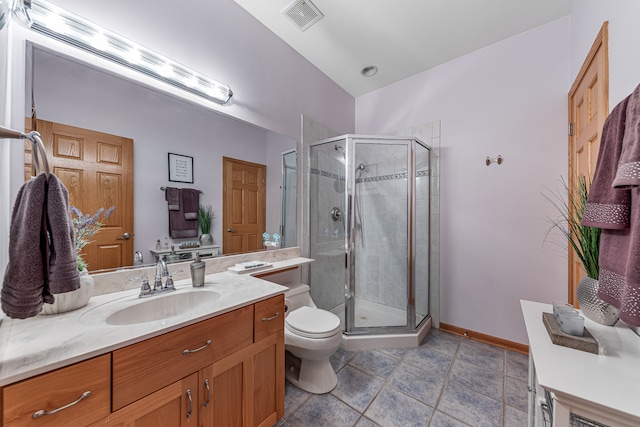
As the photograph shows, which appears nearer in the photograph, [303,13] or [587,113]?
[587,113]

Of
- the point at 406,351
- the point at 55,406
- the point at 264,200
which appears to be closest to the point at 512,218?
the point at 406,351

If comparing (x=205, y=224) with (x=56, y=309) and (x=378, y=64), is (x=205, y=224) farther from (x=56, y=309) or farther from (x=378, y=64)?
(x=378, y=64)

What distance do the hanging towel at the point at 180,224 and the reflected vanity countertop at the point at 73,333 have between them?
1.26ft

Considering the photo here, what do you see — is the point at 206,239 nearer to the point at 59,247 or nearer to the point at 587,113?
the point at 59,247

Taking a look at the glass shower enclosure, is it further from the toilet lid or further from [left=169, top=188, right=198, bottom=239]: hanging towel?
[left=169, top=188, right=198, bottom=239]: hanging towel

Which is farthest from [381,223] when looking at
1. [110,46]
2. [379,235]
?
[110,46]

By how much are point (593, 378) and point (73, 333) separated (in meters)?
1.54

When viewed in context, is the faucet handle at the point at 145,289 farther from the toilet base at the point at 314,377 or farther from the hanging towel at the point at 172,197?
the toilet base at the point at 314,377

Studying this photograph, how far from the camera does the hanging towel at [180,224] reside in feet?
4.63

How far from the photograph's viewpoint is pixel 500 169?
2.09 meters

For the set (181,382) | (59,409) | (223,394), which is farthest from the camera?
(223,394)

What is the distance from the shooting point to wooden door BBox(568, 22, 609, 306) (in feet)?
3.89

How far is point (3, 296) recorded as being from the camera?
653 mm

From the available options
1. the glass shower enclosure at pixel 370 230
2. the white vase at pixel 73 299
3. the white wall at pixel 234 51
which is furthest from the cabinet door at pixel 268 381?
the white wall at pixel 234 51
